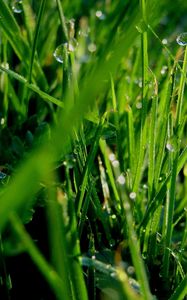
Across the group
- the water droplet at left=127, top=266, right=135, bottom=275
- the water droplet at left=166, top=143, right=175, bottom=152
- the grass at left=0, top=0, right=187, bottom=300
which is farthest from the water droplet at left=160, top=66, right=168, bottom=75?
the water droplet at left=127, top=266, right=135, bottom=275

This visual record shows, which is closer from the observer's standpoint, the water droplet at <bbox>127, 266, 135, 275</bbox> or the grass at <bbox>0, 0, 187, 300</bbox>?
the grass at <bbox>0, 0, 187, 300</bbox>

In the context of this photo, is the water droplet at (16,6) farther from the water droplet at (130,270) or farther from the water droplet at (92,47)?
the water droplet at (130,270)

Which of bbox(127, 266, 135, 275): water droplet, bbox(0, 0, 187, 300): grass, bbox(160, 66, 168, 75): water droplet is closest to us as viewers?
bbox(0, 0, 187, 300): grass

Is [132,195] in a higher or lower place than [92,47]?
lower

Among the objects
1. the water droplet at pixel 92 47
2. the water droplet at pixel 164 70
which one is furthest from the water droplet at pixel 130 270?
the water droplet at pixel 92 47

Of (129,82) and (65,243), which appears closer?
(65,243)

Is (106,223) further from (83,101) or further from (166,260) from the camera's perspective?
(83,101)

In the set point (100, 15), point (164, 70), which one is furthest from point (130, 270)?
point (100, 15)

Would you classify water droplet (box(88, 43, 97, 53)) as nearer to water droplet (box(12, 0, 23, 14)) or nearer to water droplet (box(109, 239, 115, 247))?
water droplet (box(12, 0, 23, 14))

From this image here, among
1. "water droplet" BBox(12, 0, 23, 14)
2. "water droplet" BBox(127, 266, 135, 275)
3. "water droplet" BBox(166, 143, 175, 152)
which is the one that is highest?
"water droplet" BBox(12, 0, 23, 14)

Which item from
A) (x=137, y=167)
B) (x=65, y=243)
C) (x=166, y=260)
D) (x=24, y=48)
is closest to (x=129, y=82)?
(x=24, y=48)

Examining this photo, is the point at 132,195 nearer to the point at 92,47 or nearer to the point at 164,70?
the point at 164,70
